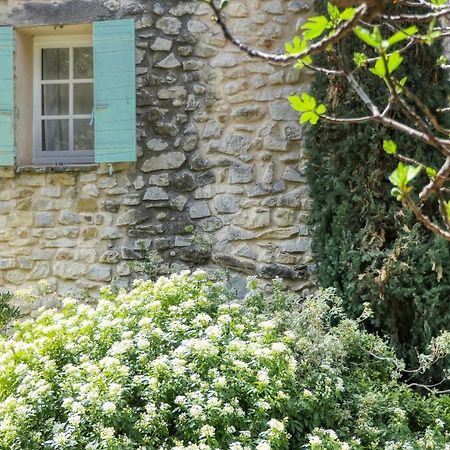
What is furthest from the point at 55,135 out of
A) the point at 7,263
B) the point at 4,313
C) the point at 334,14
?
the point at 334,14

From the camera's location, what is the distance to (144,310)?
12.5ft

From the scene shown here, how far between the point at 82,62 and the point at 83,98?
0.28 metres

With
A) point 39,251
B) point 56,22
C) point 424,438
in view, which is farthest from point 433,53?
point 39,251

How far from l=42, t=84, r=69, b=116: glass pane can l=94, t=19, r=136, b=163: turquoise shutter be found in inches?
19.8

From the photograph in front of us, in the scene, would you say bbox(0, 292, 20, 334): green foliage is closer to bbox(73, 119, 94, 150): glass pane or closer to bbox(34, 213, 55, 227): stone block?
bbox(34, 213, 55, 227): stone block

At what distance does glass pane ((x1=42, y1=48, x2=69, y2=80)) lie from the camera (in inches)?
225

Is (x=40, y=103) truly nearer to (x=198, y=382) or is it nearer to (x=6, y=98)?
(x=6, y=98)

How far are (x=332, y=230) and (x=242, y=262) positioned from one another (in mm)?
816

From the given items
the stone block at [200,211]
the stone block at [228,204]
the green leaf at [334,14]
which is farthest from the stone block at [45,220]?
the green leaf at [334,14]

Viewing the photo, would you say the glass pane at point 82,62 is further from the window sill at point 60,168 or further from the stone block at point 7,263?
the stone block at point 7,263

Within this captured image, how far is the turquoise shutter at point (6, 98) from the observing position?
5398mm

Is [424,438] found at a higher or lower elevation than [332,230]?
lower

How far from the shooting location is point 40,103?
18.8 ft

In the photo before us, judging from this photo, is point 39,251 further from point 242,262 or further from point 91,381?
point 91,381
